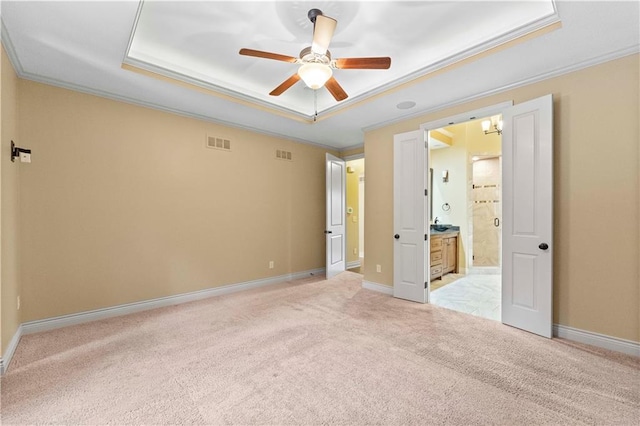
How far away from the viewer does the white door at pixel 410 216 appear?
3.95 metres

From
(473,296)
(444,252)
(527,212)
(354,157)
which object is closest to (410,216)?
(527,212)

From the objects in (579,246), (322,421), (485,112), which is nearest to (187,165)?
(322,421)

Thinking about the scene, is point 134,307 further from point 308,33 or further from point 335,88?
point 308,33

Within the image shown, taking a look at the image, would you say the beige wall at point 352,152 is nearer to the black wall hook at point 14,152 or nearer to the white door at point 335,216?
the white door at point 335,216

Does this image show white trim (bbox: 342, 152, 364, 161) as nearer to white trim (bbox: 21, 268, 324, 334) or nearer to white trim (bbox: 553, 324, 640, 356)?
A: white trim (bbox: 21, 268, 324, 334)

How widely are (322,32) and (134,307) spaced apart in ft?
12.4

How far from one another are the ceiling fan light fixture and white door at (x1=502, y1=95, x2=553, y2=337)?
219 cm

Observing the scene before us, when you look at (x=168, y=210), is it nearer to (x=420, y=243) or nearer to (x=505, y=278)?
(x=420, y=243)

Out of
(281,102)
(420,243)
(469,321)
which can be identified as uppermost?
(281,102)

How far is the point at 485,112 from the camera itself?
3410 millimetres

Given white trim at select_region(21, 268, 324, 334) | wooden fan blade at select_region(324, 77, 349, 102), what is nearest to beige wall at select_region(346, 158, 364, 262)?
white trim at select_region(21, 268, 324, 334)

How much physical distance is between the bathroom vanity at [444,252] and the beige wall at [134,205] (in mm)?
2789

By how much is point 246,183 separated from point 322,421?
12.1 ft

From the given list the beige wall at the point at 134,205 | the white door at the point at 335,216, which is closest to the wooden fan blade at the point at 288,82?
the beige wall at the point at 134,205
